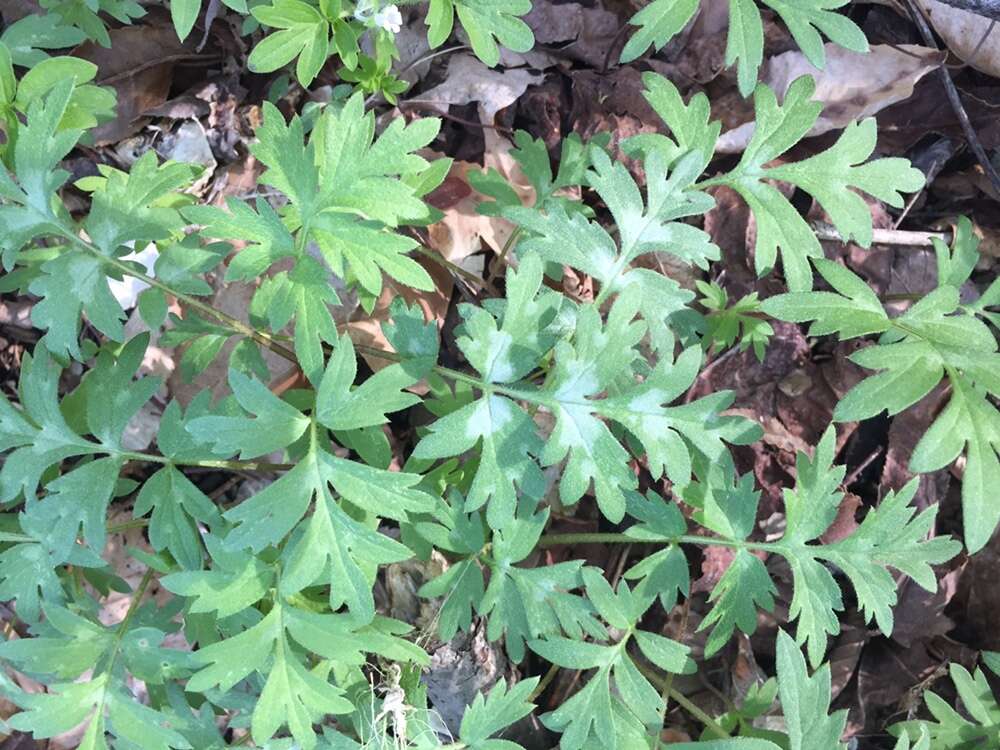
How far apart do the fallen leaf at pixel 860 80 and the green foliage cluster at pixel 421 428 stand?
0.87 m

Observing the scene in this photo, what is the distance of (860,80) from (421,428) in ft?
6.16

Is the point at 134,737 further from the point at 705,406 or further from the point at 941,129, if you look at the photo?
the point at 941,129

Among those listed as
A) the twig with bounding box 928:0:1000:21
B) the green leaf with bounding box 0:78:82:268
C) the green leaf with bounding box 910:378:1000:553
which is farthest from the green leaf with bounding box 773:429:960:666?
the green leaf with bounding box 0:78:82:268

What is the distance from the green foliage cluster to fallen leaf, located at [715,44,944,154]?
0.87 meters

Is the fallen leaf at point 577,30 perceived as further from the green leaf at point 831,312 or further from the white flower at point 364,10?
the green leaf at point 831,312

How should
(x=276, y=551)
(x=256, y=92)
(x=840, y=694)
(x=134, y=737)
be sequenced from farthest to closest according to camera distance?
(x=256, y=92) < (x=840, y=694) < (x=276, y=551) < (x=134, y=737)

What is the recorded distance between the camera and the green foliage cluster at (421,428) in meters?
1.69

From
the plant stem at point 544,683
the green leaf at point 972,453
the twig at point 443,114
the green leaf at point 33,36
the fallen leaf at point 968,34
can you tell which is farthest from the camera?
the twig at point 443,114

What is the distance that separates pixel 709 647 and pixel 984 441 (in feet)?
2.41

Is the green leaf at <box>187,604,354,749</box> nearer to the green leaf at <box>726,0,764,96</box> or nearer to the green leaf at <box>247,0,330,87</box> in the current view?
the green leaf at <box>247,0,330,87</box>

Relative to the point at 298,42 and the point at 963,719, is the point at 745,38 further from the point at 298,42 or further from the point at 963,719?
the point at 963,719

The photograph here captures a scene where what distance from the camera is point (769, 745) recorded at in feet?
6.13

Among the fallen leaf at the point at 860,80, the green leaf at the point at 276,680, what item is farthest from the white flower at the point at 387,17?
the green leaf at the point at 276,680

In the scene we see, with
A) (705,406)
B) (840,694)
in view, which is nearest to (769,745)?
(705,406)
